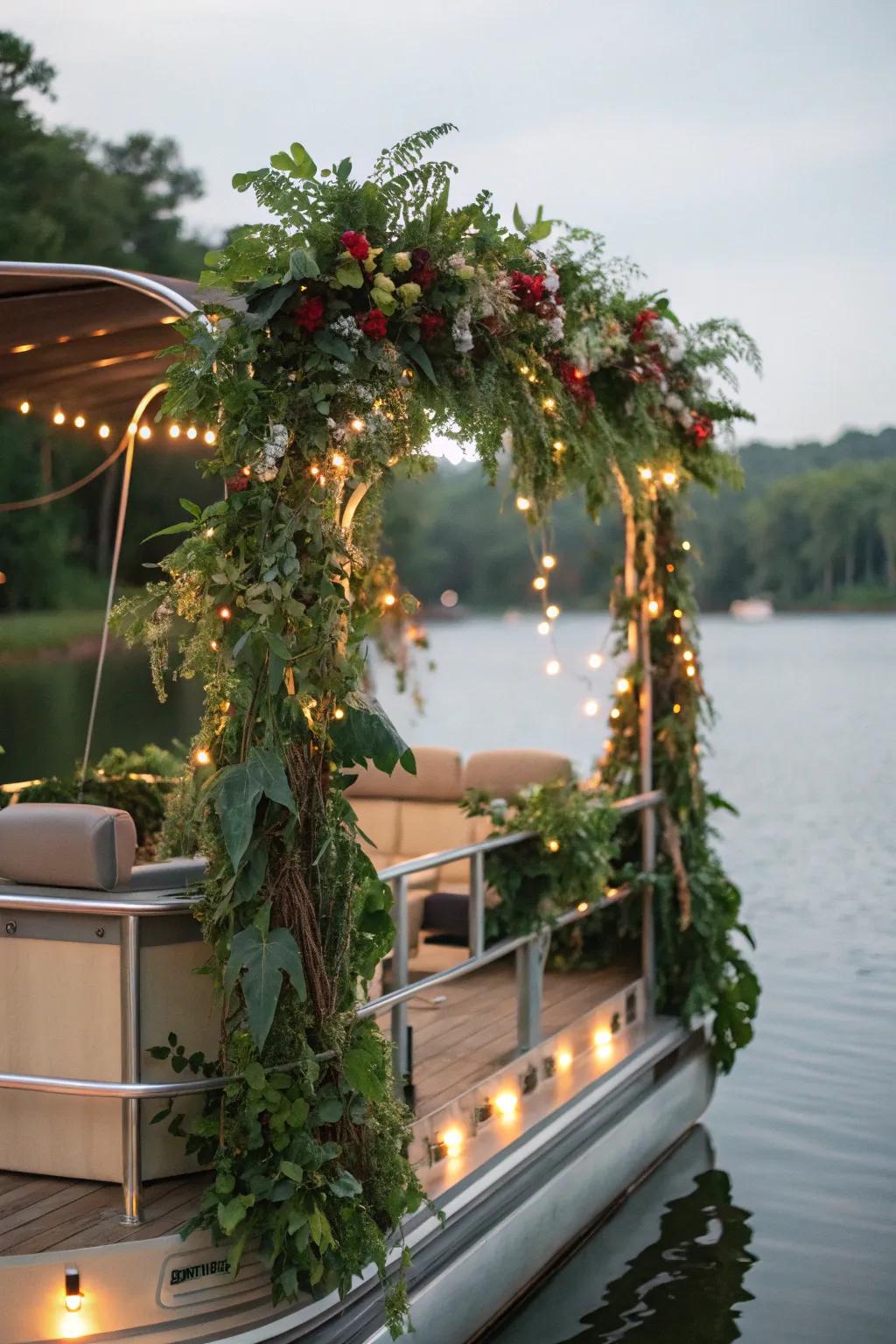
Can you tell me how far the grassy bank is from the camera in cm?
1991

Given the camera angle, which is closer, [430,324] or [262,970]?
[262,970]

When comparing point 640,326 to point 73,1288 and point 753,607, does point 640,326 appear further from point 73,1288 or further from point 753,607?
point 753,607

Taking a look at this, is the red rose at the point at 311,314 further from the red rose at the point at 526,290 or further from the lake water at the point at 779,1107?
the lake water at the point at 779,1107

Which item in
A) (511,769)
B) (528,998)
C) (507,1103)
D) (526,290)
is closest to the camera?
(526,290)

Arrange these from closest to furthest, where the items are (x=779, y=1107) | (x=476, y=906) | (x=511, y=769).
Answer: (x=476, y=906), (x=511, y=769), (x=779, y=1107)

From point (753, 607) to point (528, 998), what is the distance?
99.8 feet

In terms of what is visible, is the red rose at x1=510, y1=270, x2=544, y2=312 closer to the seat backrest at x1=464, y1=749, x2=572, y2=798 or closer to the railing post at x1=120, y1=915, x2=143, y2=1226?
the railing post at x1=120, y1=915, x2=143, y2=1226

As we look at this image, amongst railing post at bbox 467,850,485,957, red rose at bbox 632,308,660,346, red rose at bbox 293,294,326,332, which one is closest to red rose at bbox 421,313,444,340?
red rose at bbox 293,294,326,332

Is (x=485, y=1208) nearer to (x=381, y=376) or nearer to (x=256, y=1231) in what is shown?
(x=256, y=1231)

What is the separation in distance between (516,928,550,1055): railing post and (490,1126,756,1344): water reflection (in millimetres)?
850

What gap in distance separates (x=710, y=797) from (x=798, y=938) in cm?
602

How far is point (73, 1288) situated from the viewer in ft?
12.1

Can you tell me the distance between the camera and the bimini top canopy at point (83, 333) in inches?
168

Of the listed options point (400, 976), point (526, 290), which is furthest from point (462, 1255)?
point (526, 290)
